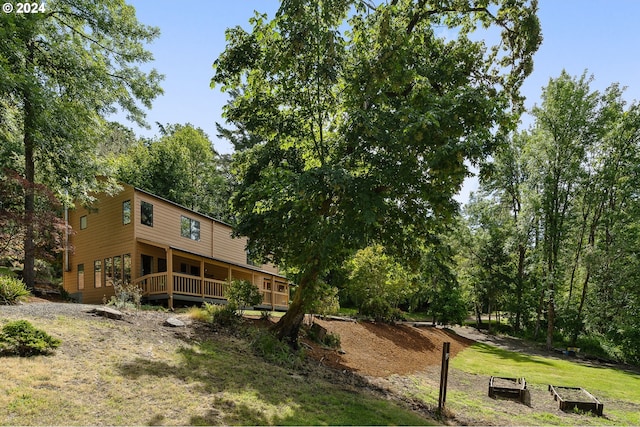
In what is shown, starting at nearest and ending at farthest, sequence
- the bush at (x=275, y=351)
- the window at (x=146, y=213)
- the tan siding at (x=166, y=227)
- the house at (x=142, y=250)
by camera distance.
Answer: the bush at (x=275, y=351) → the house at (x=142, y=250) → the tan siding at (x=166, y=227) → the window at (x=146, y=213)

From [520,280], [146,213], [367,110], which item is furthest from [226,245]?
[520,280]

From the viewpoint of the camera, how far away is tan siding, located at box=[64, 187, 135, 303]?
1858 cm

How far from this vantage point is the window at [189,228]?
2089 cm

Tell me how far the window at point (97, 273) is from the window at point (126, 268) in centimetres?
228

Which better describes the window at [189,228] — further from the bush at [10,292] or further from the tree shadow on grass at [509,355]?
the tree shadow on grass at [509,355]

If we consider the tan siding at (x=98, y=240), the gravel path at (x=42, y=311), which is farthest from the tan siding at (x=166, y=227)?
the gravel path at (x=42, y=311)

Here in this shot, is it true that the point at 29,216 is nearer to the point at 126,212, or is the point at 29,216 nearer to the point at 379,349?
the point at 126,212

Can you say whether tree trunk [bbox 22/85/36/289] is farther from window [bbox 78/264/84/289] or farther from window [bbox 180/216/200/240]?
window [bbox 180/216/200/240]

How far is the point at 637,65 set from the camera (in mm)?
12203

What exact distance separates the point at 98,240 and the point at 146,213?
357cm

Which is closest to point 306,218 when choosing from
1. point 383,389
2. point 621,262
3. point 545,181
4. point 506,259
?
point 383,389

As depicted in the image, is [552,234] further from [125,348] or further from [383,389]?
[125,348]

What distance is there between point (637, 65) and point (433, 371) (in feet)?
40.5

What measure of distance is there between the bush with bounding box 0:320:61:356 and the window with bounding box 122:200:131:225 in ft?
40.3
